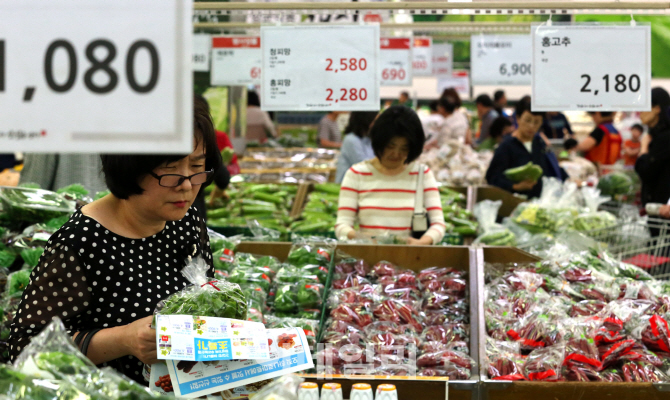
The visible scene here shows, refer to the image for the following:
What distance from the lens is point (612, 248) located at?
444cm

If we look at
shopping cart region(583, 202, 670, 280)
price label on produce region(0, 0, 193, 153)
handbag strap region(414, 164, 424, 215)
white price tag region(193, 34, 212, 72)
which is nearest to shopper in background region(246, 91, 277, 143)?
white price tag region(193, 34, 212, 72)

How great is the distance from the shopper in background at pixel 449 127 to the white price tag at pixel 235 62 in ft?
12.8

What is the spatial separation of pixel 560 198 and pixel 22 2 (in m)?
5.07

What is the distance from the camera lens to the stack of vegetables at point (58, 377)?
1368mm

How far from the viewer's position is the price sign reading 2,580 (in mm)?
1244

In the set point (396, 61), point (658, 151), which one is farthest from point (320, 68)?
point (658, 151)

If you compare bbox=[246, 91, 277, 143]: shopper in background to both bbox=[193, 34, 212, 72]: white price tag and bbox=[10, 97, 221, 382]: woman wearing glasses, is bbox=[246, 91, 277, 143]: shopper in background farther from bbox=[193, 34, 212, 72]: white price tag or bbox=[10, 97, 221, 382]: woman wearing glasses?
bbox=[10, 97, 221, 382]: woman wearing glasses

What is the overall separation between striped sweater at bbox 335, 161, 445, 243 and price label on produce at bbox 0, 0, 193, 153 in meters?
2.83

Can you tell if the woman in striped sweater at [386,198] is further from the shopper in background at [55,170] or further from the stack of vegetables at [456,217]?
the shopper in background at [55,170]

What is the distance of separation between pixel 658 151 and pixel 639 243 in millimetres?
1682

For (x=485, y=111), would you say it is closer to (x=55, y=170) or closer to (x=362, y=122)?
(x=362, y=122)

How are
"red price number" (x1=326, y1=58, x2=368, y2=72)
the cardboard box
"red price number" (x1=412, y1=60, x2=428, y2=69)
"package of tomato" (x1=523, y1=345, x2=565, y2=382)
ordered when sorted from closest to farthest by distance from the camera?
the cardboard box → "package of tomato" (x1=523, y1=345, x2=565, y2=382) → "red price number" (x1=326, y1=58, x2=368, y2=72) → "red price number" (x1=412, y1=60, x2=428, y2=69)

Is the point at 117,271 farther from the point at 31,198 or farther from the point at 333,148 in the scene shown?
the point at 333,148

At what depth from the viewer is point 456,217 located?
18.7 ft
